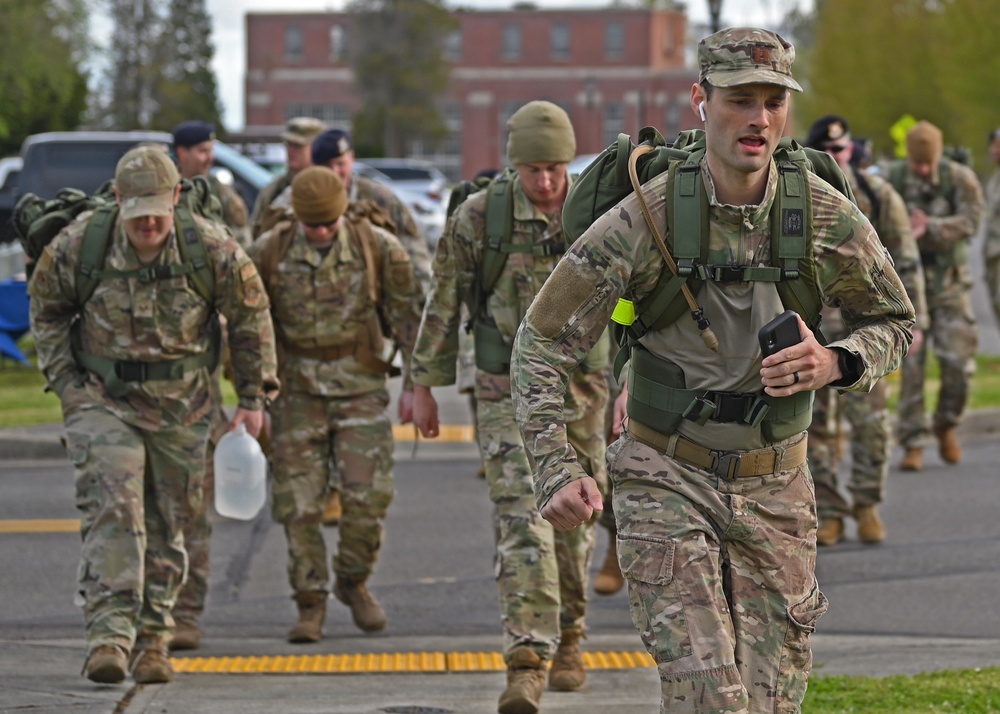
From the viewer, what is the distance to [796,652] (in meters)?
4.37

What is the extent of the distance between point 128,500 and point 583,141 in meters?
97.1

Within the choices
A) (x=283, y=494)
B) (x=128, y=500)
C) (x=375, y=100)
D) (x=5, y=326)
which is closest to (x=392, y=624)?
(x=283, y=494)

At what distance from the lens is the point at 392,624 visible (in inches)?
317

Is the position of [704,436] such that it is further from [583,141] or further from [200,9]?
[583,141]

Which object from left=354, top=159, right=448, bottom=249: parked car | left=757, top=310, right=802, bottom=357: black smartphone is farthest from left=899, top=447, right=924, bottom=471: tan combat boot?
left=354, top=159, right=448, bottom=249: parked car

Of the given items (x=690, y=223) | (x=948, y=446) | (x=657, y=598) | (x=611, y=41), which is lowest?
(x=948, y=446)

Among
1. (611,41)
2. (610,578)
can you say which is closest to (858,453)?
(610,578)

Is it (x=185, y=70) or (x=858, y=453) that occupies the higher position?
(x=185, y=70)

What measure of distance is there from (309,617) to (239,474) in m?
0.75

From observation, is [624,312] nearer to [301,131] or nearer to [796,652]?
[796,652]

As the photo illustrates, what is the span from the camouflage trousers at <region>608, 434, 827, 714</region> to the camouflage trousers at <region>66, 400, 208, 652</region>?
278 centimetres

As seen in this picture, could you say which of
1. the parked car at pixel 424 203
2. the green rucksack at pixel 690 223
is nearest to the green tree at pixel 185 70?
the parked car at pixel 424 203

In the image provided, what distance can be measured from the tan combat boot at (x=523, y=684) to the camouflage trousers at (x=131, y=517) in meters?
1.46

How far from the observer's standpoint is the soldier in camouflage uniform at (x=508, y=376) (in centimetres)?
649
